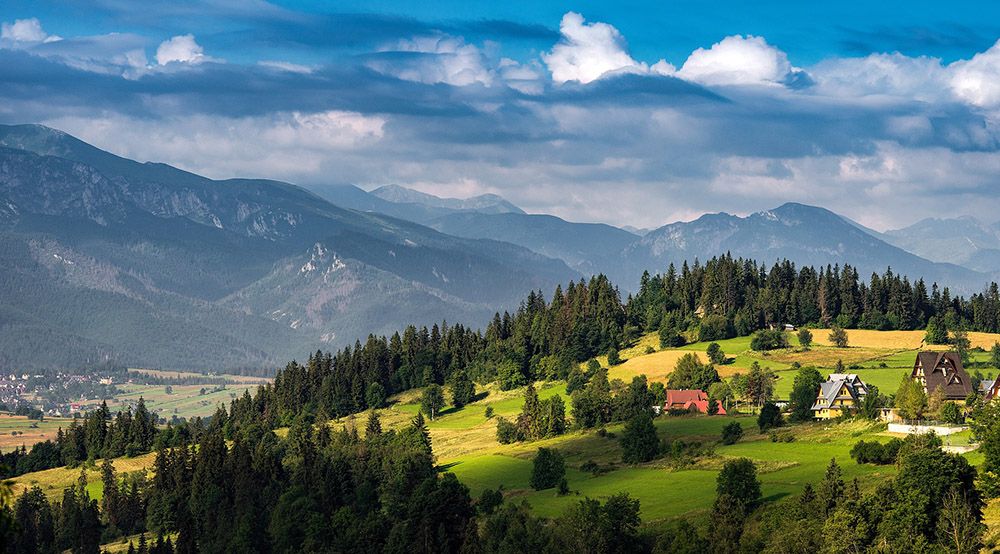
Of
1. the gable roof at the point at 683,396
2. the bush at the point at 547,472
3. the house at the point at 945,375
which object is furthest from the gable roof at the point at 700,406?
the bush at the point at 547,472

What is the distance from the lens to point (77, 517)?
144 metres

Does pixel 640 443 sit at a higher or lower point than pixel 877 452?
lower

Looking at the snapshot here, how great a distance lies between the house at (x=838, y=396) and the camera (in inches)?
5723

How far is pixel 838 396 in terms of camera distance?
483 ft

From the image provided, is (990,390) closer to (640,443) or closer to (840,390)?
(840,390)

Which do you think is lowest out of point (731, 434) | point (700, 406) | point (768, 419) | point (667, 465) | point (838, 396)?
point (667, 465)

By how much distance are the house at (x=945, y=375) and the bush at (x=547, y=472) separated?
46.0 meters

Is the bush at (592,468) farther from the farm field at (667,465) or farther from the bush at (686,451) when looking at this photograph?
the bush at (686,451)

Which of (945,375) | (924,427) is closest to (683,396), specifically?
(945,375)

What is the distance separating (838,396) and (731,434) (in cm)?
2434

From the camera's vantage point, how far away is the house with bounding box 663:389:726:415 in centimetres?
16988

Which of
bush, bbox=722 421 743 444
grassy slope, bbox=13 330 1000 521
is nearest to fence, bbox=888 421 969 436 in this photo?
grassy slope, bbox=13 330 1000 521

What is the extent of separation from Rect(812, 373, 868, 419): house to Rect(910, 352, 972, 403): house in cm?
755

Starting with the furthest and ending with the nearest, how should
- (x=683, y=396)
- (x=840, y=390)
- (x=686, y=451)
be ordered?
→ (x=683, y=396) → (x=840, y=390) → (x=686, y=451)
